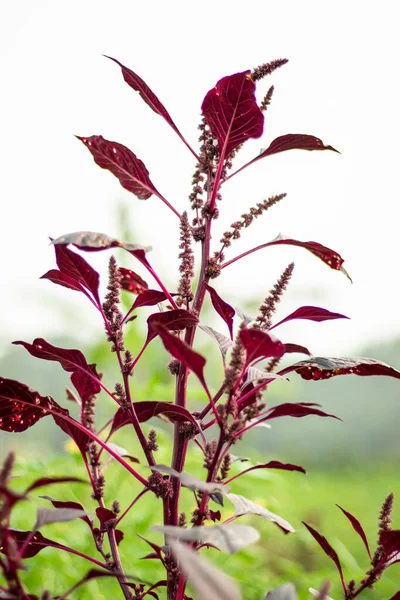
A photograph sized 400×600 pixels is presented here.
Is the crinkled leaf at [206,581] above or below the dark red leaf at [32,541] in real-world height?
above

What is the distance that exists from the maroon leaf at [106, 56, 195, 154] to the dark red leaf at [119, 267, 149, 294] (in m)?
0.18

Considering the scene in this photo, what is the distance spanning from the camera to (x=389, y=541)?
54 cm

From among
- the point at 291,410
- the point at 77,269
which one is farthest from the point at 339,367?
the point at 77,269

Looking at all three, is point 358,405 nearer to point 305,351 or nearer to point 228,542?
point 305,351

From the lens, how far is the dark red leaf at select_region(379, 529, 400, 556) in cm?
53

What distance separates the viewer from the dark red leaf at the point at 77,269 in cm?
56

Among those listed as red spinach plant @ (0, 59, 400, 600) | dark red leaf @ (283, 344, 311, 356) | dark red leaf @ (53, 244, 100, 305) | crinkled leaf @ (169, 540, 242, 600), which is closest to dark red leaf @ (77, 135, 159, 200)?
red spinach plant @ (0, 59, 400, 600)

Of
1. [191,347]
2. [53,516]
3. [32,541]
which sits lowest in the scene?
[32,541]

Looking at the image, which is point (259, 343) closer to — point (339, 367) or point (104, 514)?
point (339, 367)

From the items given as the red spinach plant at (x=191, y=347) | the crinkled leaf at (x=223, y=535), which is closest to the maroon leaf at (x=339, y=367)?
the red spinach plant at (x=191, y=347)

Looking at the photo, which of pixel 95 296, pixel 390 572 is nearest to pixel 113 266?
pixel 95 296

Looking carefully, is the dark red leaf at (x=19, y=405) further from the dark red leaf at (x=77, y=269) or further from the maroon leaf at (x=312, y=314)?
the maroon leaf at (x=312, y=314)

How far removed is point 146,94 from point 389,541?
1.69 feet

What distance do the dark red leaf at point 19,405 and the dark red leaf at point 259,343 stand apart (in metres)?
0.23
